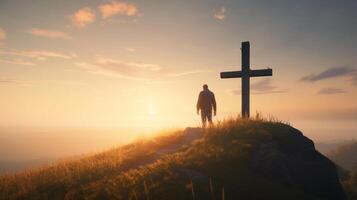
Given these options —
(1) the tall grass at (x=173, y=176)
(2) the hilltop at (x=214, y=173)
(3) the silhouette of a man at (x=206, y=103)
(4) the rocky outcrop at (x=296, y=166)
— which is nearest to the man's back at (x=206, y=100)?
(3) the silhouette of a man at (x=206, y=103)

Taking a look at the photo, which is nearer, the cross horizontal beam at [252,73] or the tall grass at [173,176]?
the tall grass at [173,176]

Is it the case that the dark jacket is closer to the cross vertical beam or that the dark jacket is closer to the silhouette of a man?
the silhouette of a man

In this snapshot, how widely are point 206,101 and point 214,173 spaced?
9061 mm

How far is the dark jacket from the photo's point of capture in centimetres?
1916

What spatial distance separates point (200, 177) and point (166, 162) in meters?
2.03

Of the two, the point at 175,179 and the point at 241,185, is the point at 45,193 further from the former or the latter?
the point at 241,185

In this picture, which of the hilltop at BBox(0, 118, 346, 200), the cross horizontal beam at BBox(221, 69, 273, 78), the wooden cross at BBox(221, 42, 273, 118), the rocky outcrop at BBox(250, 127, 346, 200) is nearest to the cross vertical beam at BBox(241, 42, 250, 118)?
the wooden cross at BBox(221, 42, 273, 118)

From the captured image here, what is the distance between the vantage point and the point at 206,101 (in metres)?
19.1

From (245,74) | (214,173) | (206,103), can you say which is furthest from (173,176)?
(245,74)

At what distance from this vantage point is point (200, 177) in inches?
394

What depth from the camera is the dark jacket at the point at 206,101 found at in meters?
19.2

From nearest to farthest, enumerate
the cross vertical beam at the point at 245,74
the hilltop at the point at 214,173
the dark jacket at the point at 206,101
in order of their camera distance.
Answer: the hilltop at the point at 214,173 → the cross vertical beam at the point at 245,74 → the dark jacket at the point at 206,101

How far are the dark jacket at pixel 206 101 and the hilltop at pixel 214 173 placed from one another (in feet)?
8.73

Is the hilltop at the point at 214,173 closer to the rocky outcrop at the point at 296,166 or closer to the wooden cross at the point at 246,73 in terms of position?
the rocky outcrop at the point at 296,166
